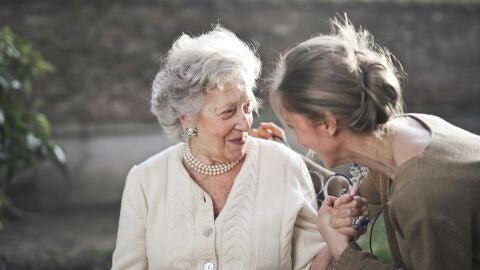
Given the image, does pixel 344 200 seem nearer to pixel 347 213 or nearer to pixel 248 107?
pixel 347 213

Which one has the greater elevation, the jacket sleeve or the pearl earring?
the pearl earring

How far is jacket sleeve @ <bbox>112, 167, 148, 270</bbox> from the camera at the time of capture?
346cm

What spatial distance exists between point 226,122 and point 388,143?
0.87 metres

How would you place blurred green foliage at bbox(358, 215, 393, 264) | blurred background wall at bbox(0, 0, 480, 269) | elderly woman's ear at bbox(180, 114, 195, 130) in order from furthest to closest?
blurred background wall at bbox(0, 0, 480, 269) → blurred green foliage at bbox(358, 215, 393, 264) → elderly woman's ear at bbox(180, 114, 195, 130)

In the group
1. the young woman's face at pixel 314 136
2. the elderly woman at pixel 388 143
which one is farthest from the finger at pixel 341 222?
the young woman's face at pixel 314 136

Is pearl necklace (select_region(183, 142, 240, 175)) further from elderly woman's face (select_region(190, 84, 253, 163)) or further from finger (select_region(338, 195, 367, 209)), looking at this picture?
finger (select_region(338, 195, 367, 209))

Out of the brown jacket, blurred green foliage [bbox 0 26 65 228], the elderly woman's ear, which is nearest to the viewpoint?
the brown jacket

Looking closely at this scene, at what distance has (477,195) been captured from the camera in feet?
8.28

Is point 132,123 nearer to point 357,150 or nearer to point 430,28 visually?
point 430,28

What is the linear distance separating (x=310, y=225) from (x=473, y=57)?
8092 mm

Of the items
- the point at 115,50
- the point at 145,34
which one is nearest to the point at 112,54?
the point at 115,50

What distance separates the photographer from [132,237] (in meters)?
3.46

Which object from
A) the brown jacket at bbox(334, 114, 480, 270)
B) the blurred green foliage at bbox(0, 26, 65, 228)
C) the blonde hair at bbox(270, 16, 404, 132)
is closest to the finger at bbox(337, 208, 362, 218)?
the brown jacket at bbox(334, 114, 480, 270)

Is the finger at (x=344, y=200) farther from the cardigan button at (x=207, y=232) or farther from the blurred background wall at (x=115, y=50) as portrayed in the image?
the blurred background wall at (x=115, y=50)
